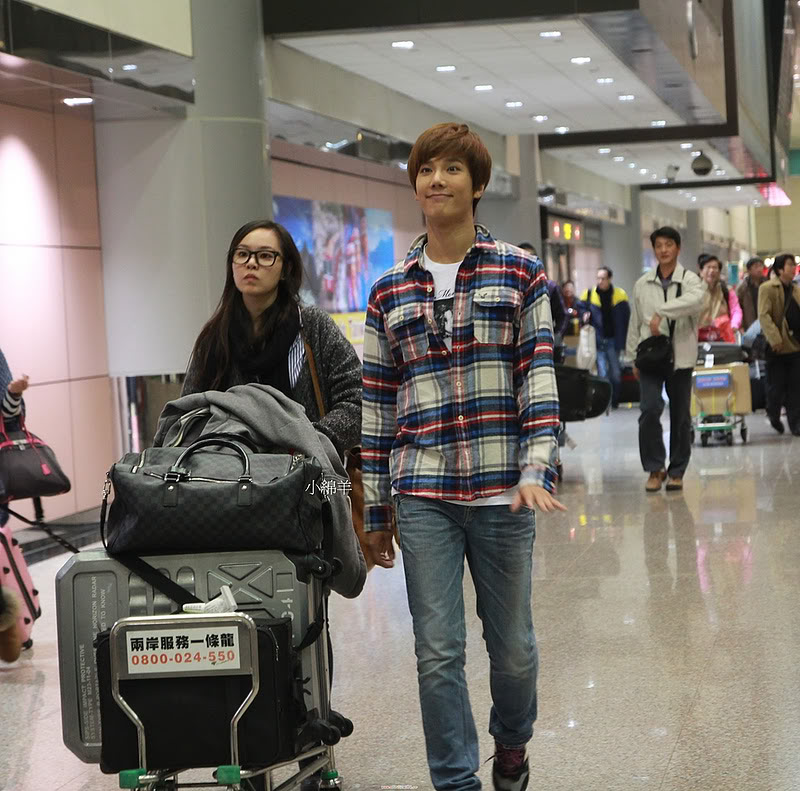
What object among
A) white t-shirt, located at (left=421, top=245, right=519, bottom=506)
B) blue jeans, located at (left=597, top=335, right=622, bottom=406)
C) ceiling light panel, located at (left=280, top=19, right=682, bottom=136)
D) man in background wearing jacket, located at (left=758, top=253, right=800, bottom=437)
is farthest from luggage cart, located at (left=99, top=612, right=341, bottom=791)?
blue jeans, located at (left=597, top=335, right=622, bottom=406)

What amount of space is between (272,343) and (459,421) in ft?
2.28

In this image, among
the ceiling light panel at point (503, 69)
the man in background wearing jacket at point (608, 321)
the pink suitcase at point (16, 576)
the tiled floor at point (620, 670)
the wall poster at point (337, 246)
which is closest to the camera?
the tiled floor at point (620, 670)

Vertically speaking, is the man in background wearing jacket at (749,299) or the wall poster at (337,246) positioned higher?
the wall poster at (337,246)

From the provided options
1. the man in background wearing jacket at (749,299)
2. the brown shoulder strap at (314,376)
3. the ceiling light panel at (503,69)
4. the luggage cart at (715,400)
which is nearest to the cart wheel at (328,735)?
the brown shoulder strap at (314,376)

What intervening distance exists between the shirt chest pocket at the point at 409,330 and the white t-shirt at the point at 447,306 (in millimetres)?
42

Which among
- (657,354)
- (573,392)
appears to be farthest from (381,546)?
(573,392)

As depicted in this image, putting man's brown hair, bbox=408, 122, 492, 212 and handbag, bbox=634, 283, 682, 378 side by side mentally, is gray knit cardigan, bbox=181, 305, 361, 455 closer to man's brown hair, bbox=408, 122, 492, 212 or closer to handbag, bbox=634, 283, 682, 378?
man's brown hair, bbox=408, 122, 492, 212

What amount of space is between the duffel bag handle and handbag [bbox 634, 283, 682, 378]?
688cm

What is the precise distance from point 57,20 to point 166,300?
2943 mm

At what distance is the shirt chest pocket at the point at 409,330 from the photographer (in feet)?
11.3

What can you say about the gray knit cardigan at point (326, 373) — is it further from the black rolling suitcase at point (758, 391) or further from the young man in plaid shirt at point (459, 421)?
the black rolling suitcase at point (758, 391)

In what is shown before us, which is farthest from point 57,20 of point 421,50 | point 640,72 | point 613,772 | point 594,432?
point 594,432

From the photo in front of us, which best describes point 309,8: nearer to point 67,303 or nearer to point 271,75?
point 271,75

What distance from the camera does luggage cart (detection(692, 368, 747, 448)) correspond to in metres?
13.6
